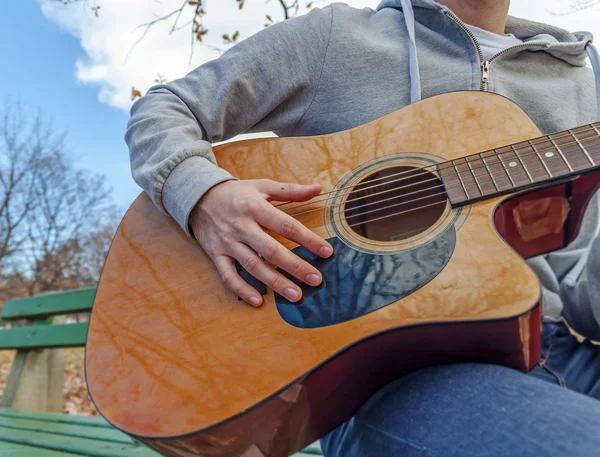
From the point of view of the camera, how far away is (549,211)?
0.97m

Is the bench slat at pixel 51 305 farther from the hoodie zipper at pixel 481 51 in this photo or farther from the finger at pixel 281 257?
the hoodie zipper at pixel 481 51

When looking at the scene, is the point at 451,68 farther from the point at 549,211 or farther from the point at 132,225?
the point at 132,225

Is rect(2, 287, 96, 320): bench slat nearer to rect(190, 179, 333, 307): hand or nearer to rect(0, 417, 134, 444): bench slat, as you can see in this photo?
rect(0, 417, 134, 444): bench slat

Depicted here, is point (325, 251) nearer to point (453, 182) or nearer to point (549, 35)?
point (453, 182)

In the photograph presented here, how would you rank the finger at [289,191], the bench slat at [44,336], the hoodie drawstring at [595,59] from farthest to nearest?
the bench slat at [44,336]
the hoodie drawstring at [595,59]
the finger at [289,191]

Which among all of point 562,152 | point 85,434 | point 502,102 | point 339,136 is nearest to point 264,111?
point 339,136

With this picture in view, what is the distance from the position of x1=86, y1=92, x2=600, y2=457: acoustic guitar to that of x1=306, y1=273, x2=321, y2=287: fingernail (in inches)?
0.5

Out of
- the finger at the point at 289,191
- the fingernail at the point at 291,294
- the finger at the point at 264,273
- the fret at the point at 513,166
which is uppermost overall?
the fret at the point at 513,166

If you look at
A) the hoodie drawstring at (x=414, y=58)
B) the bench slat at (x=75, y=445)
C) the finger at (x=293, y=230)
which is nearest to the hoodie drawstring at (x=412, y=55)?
the hoodie drawstring at (x=414, y=58)

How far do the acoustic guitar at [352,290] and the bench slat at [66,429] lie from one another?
846 mm

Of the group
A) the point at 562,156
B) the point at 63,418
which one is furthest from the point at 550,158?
the point at 63,418

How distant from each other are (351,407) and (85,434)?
1211 mm

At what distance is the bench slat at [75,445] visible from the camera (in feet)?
4.45

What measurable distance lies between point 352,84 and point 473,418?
92cm
